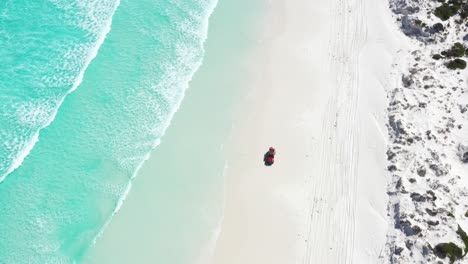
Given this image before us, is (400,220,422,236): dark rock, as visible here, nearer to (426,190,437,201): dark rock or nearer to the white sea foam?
(426,190,437,201): dark rock

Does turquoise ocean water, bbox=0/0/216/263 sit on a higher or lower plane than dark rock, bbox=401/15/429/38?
lower

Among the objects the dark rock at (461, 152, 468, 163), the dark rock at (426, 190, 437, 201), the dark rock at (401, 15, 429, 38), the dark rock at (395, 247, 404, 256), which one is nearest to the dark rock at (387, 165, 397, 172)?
the dark rock at (426, 190, 437, 201)

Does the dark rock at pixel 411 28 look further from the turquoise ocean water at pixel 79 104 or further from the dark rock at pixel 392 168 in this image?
the turquoise ocean water at pixel 79 104

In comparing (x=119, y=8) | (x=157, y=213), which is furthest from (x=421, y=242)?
(x=119, y=8)

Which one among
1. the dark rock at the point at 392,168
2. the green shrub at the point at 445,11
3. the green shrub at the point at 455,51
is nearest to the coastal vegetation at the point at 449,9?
the green shrub at the point at 445,11

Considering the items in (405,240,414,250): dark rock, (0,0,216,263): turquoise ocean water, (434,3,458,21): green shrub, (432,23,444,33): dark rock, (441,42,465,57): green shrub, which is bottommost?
(0,0,216,263): turquoise ocean water

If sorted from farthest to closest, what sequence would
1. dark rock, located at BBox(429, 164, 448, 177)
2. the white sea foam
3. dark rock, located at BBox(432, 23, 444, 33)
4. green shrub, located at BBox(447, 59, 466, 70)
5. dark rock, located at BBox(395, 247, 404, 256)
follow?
dark rock, located at BBox(432, 23, 444, 33), green shrub, located at BBox(447, 59, 466, 70), dark rock, located at BBox(429, 164, 448, 177), the white sea foam, dark rock, located at BBox(395, 247, 404, 256)
